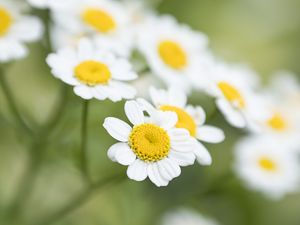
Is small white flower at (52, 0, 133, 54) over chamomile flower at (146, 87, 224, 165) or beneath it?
beneath

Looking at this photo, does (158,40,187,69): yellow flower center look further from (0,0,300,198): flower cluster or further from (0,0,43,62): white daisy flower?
(0,0,43,62): white daisy flower

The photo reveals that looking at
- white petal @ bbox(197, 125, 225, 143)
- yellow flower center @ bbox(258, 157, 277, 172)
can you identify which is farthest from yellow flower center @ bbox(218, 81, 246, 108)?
yellow flower center @ bbox(258, 157, 277, 172)

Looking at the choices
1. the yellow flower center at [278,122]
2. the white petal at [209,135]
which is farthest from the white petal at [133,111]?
the yellow flower center at [278,122]

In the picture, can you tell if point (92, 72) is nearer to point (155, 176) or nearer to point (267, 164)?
point (155, 176)

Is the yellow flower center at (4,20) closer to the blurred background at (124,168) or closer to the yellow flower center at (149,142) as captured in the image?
the blurred background at (124,168)

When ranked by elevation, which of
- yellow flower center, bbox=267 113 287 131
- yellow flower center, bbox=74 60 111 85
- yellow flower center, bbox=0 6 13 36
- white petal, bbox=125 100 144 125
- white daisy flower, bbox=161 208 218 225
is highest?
white petal, bbox=125 100 144 125

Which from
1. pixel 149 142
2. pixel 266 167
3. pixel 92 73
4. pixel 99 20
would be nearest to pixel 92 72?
pixel 92 73
